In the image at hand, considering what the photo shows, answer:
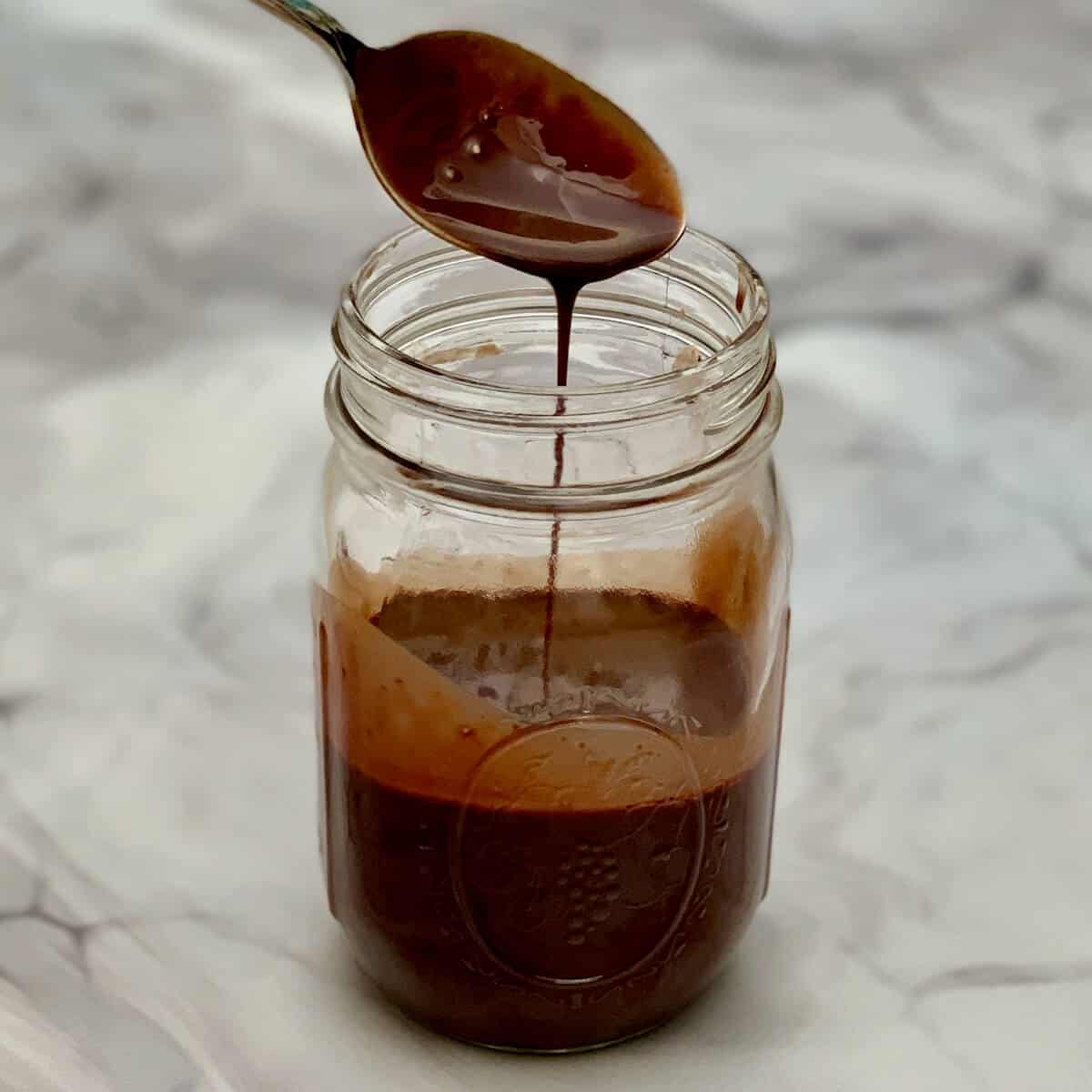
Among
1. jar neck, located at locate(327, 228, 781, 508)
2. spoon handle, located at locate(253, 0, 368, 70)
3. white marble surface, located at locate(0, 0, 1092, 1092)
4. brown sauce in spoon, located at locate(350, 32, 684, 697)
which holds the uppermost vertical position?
spoon handle, located at locate(253, 0, 368, 70)

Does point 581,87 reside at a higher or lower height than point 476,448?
higher

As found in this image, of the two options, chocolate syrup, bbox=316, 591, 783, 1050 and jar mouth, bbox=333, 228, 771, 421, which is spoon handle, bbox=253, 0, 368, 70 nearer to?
jar mouth, bbox=333, 228, 771, 421

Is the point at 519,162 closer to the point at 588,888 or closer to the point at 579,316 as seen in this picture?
the point at 579,316

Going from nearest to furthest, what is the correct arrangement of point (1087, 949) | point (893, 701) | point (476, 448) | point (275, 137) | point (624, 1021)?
point (476, 448), point (624, 1021), point (1087, 949), point (893, 701), point (275, 137)

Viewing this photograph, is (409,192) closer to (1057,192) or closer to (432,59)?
(432,59)

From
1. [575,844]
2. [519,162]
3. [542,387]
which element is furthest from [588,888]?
[519,162]

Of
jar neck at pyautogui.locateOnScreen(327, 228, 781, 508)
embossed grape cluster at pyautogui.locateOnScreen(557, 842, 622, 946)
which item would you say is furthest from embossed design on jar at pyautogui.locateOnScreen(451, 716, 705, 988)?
jar neck at pyautogui.locateOnScreen(327, 228, 781, 508)

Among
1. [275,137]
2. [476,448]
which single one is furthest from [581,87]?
[275,137]
